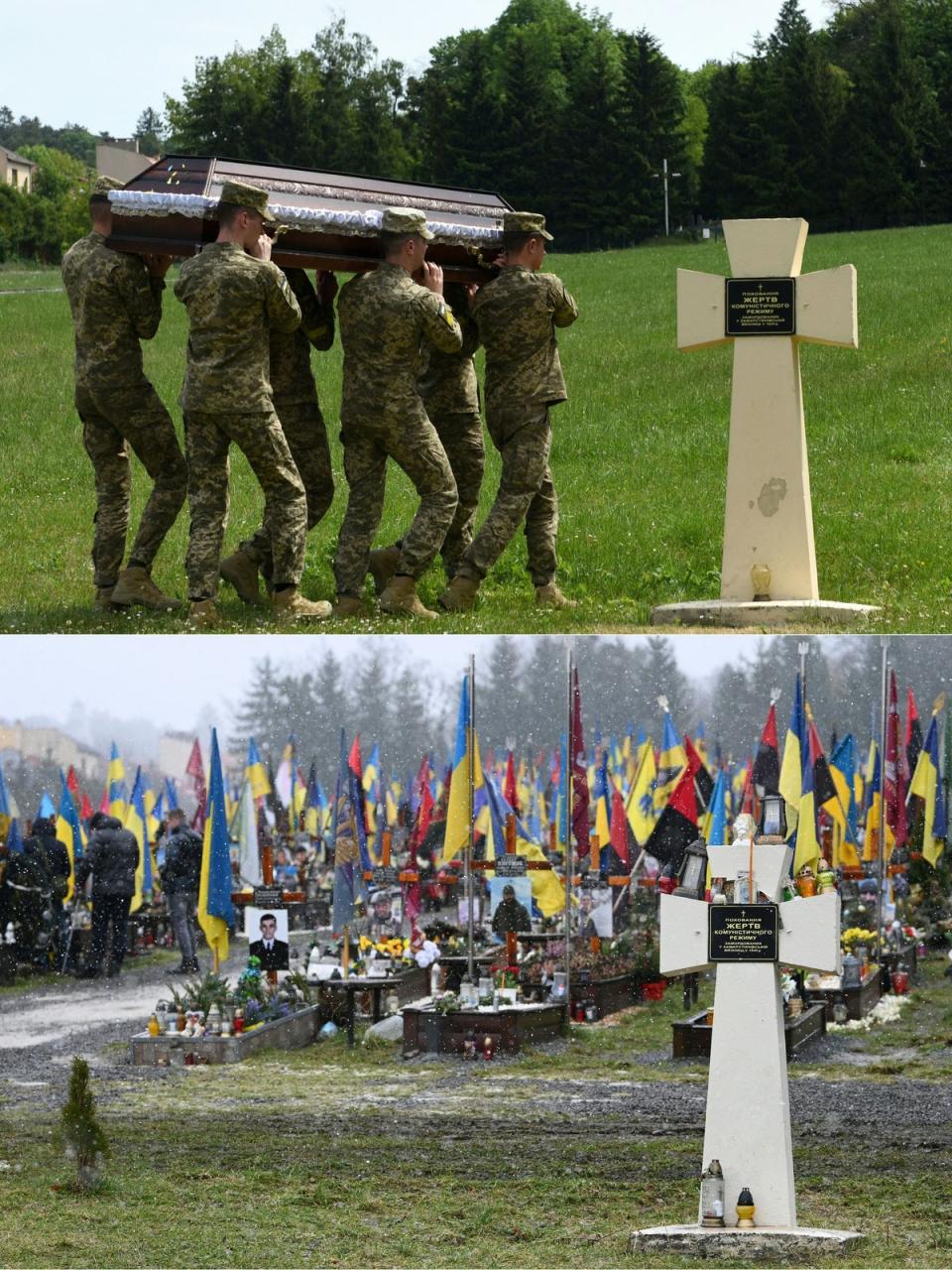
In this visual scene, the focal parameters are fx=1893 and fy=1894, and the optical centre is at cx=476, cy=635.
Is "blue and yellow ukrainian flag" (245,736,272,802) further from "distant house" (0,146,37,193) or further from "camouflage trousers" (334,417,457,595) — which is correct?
"distant house" (0,146,37,193)

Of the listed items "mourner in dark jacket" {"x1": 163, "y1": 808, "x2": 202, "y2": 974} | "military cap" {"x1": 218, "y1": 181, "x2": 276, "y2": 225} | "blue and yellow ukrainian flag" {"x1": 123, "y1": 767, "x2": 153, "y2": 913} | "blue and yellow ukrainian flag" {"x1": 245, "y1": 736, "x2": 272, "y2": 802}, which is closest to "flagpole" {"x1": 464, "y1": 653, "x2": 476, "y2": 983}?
"blue and yellow ukrainian flag" {"x1": 245, "y1": 736, "x2": 272, "y2": 802}

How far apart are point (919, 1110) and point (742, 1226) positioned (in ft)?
5.23

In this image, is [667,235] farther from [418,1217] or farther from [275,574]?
[418,1217]

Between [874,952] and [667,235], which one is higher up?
[667,235]

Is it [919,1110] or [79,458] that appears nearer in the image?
[919,1110]

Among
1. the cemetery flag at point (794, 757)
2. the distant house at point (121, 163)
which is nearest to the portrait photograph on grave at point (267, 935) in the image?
the cemetery flag at point (794, 757)

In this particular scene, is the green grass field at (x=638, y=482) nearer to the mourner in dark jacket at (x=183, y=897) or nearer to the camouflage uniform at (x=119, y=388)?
the camouflage uniform at (x=119, y=388)

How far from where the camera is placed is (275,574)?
35.0 feet

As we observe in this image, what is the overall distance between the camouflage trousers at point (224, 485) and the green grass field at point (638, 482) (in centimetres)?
37

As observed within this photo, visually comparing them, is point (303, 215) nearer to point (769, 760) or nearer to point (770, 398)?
point (770, 398)

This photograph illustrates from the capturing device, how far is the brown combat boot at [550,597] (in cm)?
1153

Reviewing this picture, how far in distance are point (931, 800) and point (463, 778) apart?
7.35 ft

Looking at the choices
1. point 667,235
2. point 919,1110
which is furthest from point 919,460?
point 667,235

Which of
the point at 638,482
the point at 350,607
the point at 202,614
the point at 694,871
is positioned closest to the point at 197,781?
the point at 202,614
